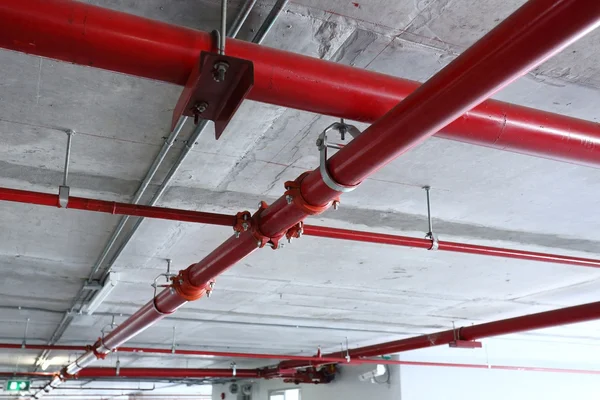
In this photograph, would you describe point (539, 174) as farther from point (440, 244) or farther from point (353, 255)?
point (353, 255)

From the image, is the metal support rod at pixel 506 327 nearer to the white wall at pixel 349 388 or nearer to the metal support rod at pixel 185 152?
the white wall at pixel 349 388

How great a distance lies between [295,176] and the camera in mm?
3625

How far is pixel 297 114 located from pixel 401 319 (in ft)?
18.3

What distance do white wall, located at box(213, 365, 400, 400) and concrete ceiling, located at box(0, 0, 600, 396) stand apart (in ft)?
7.66

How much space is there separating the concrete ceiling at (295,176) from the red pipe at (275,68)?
350 millimetres

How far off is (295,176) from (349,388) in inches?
312

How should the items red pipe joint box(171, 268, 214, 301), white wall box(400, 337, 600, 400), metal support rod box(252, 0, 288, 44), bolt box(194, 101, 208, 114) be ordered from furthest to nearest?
1. white wall box(400, 337, 600, 400)
2. red pipe joint box(171, 268, 214, 301)
3. metal support rod box(252, 0, 288, 44)
4. bolt box(194, 101, 208, 114)

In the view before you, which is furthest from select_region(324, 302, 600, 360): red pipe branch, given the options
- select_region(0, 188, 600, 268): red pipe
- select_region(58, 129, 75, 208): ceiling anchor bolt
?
select_region(58, 129, 75, 208): ceiling anchor bolt

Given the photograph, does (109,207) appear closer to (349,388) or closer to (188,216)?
(188,216)

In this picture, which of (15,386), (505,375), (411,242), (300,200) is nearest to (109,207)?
(300,200)

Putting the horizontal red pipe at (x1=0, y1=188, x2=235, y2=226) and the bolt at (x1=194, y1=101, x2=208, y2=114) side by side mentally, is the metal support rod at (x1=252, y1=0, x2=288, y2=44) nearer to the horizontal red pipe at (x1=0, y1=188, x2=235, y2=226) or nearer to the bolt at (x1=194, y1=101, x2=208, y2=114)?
the bolt at (x1=194, y1=101, x2=208, y2=114)

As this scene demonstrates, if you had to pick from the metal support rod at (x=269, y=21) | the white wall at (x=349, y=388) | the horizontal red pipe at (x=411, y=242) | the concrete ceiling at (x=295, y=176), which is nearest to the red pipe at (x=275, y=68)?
the metal support rod at (x=269, y=21)

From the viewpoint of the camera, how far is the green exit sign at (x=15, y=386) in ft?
36.1

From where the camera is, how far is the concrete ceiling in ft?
7.69
